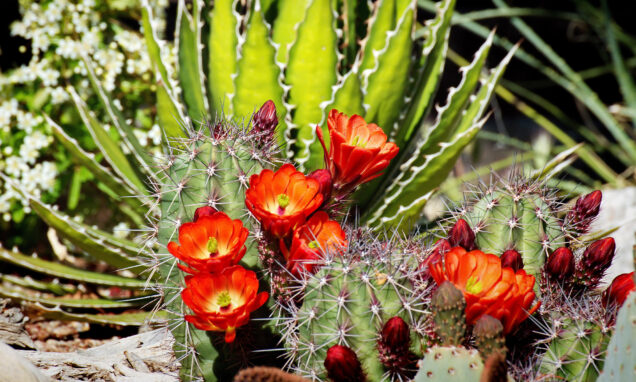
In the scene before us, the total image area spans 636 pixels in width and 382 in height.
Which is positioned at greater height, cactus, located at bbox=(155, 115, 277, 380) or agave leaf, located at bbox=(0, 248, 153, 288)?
cactus, located at bbox=(155, 115, 277, 380)

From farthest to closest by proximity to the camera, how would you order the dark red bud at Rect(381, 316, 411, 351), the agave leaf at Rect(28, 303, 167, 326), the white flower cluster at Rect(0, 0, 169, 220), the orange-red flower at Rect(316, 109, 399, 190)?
the white flower cluster at Rect(0, 0, 169, 220)
the agave leaf at Rect(28, 303, 167, 326)
the orange-red flower at Rect(316, 109, 399, 190)
the dark red bud at Rect(381, 316, 411, 351)

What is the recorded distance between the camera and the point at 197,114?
211 cm

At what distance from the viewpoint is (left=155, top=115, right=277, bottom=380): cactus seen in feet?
4.09

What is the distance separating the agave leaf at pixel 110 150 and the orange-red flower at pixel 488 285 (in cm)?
114

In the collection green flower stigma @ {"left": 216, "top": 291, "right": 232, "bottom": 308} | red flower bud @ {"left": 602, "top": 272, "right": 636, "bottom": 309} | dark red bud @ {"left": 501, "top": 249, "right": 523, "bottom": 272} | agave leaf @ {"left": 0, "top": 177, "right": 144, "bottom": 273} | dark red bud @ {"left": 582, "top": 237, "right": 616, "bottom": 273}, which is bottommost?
agave leaf @ {"left": 0, "top": 177, "right": 144, "bottom": 273}

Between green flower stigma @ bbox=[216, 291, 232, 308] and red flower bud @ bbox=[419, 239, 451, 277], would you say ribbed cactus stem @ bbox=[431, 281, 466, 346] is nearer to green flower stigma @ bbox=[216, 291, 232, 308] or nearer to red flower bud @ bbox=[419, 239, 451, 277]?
red flower bud @ bbox=[419, 239, 451, 277]

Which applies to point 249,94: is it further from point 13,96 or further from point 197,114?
point 13,96

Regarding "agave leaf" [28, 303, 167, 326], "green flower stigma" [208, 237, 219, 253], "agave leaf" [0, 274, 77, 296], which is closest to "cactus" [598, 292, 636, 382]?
"green flower stigma" [208, 237, 219, 253]

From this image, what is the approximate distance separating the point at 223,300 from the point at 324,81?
98 cm

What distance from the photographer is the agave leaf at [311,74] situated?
1827mm

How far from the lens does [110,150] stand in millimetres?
2002

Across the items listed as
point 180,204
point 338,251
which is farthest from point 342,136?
point 180,204

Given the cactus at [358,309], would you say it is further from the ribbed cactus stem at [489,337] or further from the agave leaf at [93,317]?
the agave leaf at [93,317]

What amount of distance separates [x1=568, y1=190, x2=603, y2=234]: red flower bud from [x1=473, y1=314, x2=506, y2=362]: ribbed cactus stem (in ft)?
1.71
